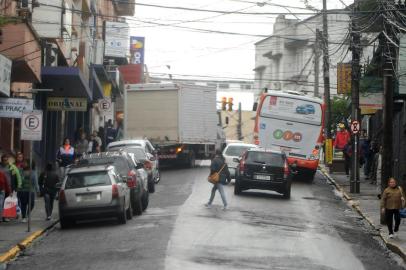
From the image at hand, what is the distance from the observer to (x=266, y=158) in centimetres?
2958

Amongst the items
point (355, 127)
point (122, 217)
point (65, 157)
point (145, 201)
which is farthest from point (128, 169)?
point (355, 127)

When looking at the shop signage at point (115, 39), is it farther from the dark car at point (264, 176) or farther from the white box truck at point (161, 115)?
the dark car at point (264, 176)

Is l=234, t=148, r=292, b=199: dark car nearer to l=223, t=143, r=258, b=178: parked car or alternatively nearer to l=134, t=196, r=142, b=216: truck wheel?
l=134, t=196, r=142, b=216: truck wheel

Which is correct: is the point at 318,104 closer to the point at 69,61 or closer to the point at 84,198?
the point at 69,61

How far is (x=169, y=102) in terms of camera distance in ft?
132

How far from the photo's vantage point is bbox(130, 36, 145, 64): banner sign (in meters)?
80.1

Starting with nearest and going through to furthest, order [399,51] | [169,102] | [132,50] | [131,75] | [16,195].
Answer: [16,195] → [399,51] → [169,102] → [131,75] → [132,50]

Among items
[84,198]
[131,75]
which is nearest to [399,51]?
[84,198]

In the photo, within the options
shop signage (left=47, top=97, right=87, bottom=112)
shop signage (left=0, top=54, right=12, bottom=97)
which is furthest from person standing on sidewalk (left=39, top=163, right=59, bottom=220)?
shop signage (left=47, top=97, right=87, bottom=112)

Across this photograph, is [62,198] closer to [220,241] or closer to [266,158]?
[220,241]

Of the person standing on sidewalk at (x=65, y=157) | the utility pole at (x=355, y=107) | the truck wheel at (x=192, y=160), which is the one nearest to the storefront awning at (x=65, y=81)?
the person standing on sidewalk at (x=65, y=157)

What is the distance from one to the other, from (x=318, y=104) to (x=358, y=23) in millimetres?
4415

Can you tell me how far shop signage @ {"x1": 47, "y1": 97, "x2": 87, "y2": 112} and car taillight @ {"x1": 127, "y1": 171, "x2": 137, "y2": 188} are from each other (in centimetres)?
1231

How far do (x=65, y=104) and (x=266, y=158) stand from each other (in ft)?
32.8
